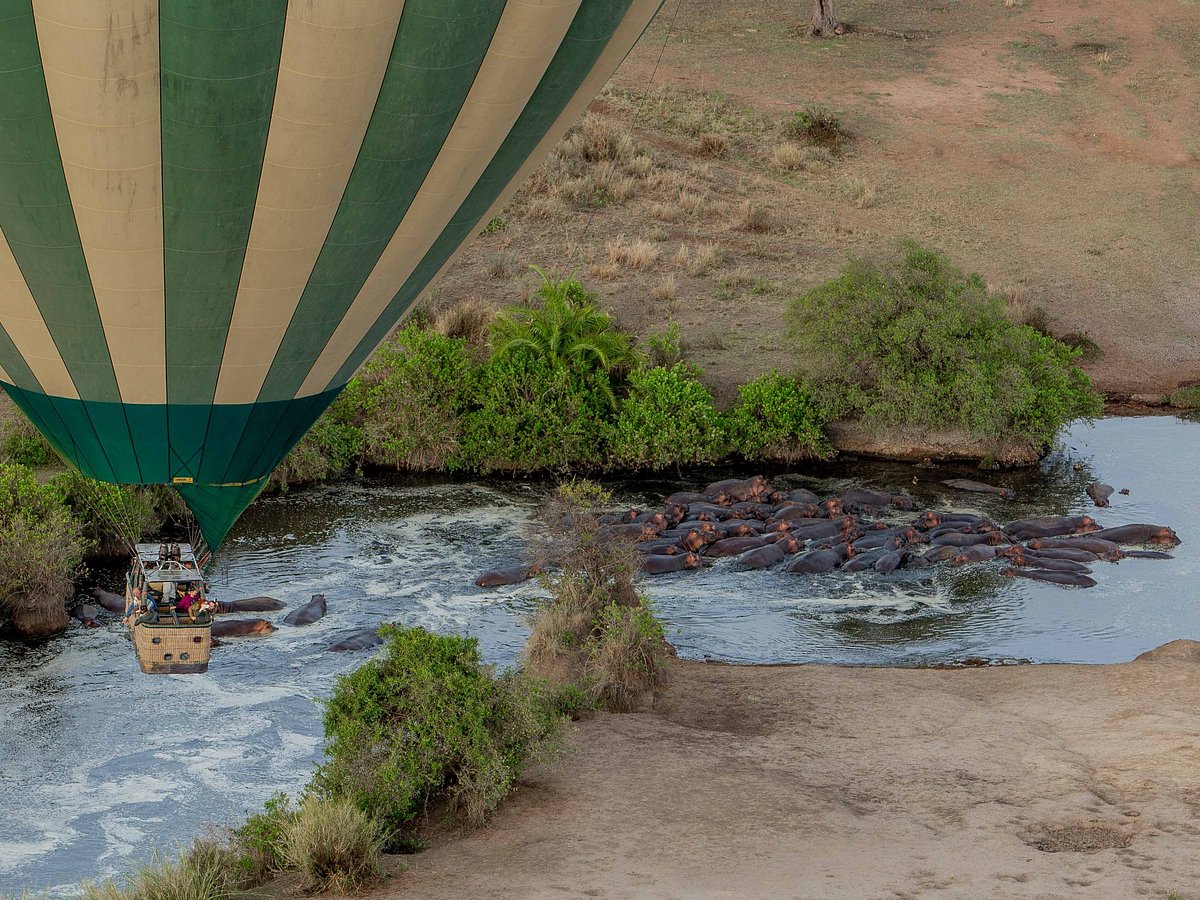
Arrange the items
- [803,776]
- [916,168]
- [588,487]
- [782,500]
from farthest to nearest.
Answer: [916,168]
[782,500]
[588,487]
[803,776]

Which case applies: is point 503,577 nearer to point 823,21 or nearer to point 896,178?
point 896,178

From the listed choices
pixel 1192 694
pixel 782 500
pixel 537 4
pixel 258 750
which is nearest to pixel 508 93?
pixel 537 4

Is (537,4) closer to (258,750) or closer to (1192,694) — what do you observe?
(258,750)

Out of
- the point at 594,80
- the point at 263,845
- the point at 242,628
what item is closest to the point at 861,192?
the point at 242,628

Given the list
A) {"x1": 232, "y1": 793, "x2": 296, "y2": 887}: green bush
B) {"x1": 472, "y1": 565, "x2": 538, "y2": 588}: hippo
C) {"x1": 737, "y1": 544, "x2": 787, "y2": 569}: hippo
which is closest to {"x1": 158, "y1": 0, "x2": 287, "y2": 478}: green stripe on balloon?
{"x1": 232, "y1": 793, "x2": 296, "y2": 887}: green bush

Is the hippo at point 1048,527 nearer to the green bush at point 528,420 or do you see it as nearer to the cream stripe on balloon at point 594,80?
the green bush at point 528,420

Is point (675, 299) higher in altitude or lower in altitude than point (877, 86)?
lower

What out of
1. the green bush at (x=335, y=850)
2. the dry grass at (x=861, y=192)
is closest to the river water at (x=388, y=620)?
the green bush at (x=335, y=850)

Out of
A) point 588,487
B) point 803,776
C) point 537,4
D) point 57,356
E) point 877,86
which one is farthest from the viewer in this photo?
point 877,86

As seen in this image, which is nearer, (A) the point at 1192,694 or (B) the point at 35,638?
(A) the point at 1192,694
